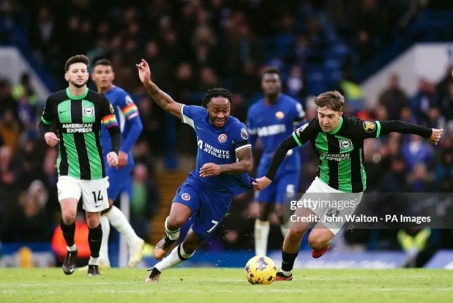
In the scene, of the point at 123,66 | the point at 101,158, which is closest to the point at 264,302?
the point at 101,158

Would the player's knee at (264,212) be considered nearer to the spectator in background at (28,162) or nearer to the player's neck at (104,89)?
the player's neck at (104,89)

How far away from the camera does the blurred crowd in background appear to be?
21.1 m

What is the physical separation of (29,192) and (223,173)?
28.8 ft

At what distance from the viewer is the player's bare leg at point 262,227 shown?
17.8m

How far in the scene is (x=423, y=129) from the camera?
13.2m

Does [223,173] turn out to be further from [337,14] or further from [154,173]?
[337,14]

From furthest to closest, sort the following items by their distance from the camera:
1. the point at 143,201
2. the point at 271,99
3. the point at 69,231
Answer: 1. the point at 143,201
2. the point at 271,99
3. the point at 69,231

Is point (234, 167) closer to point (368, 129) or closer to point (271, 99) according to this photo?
point (368, 129)

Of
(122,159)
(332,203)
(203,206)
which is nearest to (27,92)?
(122,159)

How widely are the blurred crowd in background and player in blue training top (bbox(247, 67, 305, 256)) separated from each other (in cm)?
184

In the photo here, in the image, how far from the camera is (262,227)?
17797 mm

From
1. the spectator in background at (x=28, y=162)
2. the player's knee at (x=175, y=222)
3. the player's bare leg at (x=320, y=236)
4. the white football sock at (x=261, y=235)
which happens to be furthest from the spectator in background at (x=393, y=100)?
the player's knee at (x=175, y=222)

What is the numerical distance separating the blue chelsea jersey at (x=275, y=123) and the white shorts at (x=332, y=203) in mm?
3856

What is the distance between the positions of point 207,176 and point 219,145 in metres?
0.38
